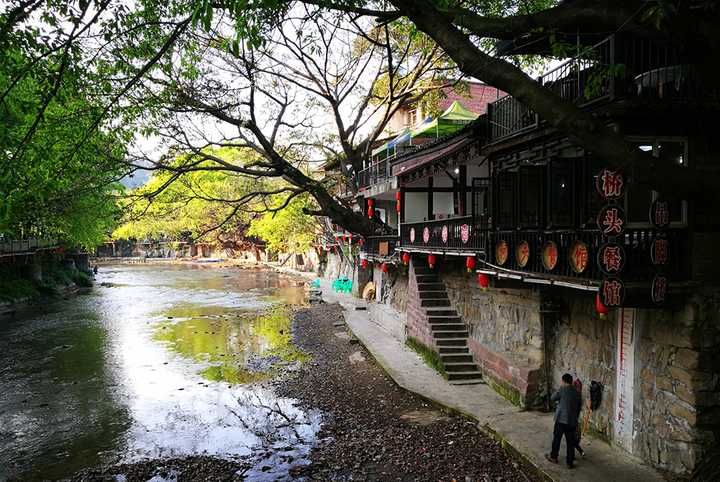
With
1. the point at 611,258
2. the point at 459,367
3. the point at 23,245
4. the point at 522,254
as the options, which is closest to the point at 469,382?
the point at 459,367

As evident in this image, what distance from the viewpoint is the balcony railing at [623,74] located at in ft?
26.3

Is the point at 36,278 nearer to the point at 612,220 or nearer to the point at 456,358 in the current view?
the point at 456,358

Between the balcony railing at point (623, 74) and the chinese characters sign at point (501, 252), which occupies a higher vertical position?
the balcony railing at point (623, 74)

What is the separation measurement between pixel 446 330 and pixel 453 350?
2.83 ft

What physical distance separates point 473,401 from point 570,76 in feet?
25.0

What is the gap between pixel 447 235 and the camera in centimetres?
1495

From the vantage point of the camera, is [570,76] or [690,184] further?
Result: [570,76]

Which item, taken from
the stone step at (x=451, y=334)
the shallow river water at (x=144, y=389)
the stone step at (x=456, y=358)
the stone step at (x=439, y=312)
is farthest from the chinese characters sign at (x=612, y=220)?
the stone step at (x=439, y=312)

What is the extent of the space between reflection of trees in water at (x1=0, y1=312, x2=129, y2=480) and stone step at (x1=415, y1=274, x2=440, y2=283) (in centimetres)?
972

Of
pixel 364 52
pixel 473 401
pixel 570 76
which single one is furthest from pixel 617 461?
pixel 364 52

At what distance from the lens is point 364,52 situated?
79.6ft

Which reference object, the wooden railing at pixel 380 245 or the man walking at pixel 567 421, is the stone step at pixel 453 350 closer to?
the wooden railing at pixel 380 245

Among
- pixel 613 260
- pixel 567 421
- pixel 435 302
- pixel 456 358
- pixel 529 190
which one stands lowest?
pixel 456 358

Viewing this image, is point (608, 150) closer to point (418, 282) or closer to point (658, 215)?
point (658, 215)
